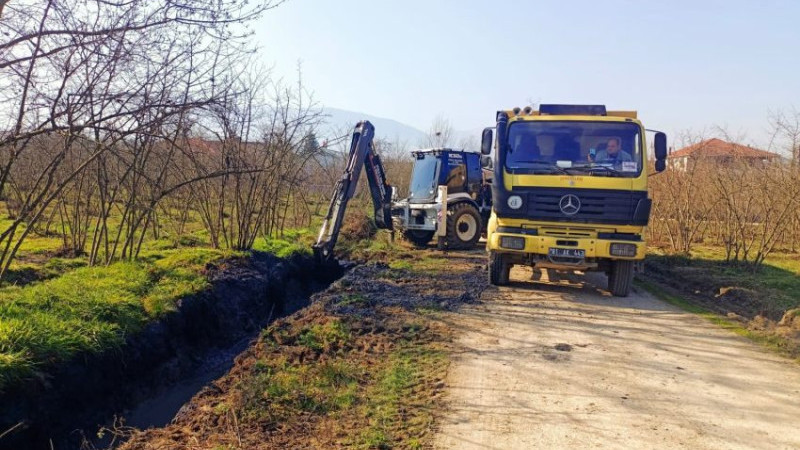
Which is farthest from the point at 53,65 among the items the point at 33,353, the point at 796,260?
the point at 796,260

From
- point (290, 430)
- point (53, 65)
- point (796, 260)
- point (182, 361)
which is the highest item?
point (53, 65)

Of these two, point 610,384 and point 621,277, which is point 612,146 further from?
point 610,384

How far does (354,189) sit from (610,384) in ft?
25.8

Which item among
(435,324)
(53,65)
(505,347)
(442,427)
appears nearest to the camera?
(442,427)

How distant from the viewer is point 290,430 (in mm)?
4211

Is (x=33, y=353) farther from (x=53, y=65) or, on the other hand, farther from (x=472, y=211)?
(x=472, y=211)

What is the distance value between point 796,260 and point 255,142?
13152mm

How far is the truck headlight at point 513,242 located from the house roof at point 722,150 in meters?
7.20

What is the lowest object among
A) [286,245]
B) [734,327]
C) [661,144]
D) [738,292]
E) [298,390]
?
[298,390]

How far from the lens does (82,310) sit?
624 centimetres

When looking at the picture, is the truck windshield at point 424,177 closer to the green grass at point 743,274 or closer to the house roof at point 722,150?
the green grass at point 743,274

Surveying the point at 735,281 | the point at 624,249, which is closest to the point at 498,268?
the point at 624,249

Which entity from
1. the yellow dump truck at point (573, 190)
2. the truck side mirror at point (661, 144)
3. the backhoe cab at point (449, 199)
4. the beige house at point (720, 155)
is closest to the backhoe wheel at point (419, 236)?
the backhoe cab at point (449, 199)

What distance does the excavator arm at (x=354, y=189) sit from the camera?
1156 cm
